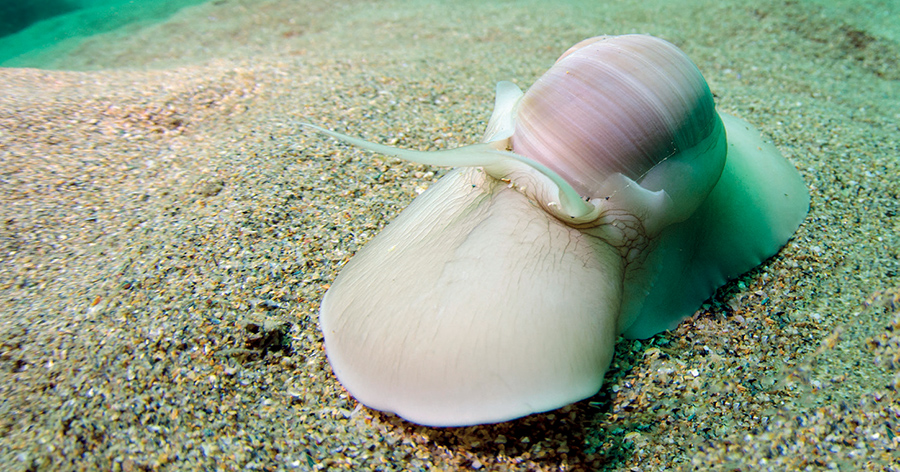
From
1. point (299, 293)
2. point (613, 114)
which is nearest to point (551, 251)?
point (613, 114)

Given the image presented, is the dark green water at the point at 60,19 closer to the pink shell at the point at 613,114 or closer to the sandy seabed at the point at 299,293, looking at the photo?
the sandy seabed at the point at 299,293

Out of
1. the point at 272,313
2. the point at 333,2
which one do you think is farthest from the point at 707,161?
the point at 333,2

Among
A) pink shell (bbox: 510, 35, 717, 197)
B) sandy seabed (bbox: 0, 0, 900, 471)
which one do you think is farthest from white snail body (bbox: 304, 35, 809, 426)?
sandy seabed (bbox: 0, 0, 900, 471)

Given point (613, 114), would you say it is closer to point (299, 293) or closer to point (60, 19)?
point (299, 293)

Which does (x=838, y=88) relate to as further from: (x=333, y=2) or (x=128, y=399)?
(x=333, y=2)

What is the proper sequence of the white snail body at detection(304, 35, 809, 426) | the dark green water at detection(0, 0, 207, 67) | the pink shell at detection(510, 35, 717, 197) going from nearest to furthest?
1. the white snail body at detection(304, 35, 809, 426)
2. the pink shell at detection(510, 35, 717, 197)
3. the dark green water at detection(0, 0, 207, 67)

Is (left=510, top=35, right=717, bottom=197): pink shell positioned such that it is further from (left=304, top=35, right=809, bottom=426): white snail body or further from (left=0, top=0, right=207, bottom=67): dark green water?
(left=0, top=0, right=207, bottom=67): dark green water
